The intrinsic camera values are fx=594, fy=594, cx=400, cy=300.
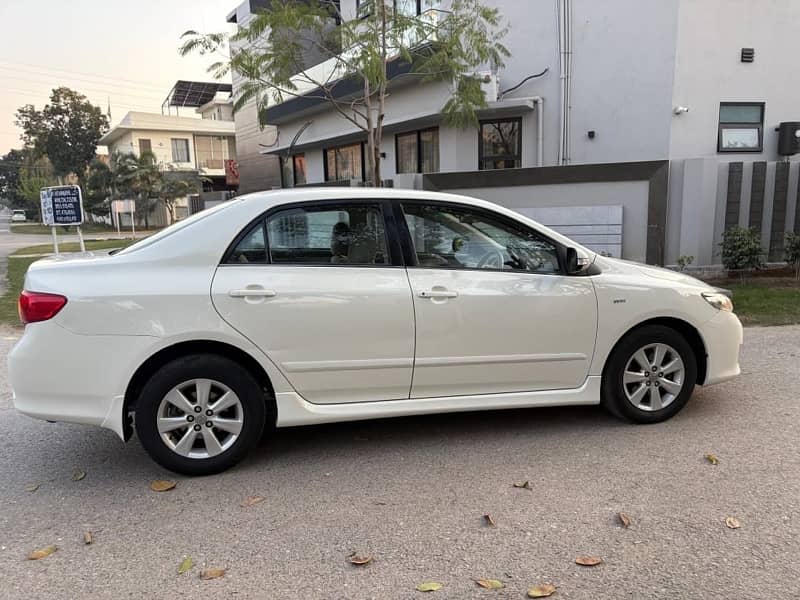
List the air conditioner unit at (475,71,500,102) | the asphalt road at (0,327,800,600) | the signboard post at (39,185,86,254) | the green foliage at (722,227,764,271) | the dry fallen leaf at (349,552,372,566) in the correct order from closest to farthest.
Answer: the asphalt road at (0,327,800,600)
the dry fallen leaf at (349,552,372,566)
the green foliage at (722,227,764,271)
the signboard post at (39,185,86,254)
the air conditioner unit at (475,71,500,102)

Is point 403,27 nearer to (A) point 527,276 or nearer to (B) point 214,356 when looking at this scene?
(A) point 527,276

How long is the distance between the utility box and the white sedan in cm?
876

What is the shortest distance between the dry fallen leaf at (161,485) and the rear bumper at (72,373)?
1.36 feet

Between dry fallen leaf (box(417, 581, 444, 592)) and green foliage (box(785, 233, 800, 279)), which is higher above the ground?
green foliage (box(785, 233, 800, 279))

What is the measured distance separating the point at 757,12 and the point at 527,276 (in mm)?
10374

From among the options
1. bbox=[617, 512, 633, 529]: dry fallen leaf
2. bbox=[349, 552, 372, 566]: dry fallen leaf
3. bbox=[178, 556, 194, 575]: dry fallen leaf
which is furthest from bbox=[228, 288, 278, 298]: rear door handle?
bbox=[617, 512, 633, 529]: dry fallen leaf

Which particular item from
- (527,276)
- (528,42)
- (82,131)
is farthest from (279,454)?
(82,131)

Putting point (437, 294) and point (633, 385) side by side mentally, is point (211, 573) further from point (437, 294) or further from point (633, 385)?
point (633, 385)

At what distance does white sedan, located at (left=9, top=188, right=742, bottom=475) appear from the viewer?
339 cm

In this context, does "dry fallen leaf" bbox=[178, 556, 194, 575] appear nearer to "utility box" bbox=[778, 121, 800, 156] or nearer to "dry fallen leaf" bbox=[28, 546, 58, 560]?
"dry fallen leaf" bbox=[28, 546, 58, 560]

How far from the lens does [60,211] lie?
1054 cm

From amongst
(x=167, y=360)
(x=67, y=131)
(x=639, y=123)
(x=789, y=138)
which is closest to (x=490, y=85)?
(x=639, y=123)

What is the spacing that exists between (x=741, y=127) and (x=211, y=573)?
1219 centimetres

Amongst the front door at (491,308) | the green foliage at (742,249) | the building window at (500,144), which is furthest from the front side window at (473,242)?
the building window at (500,144)
